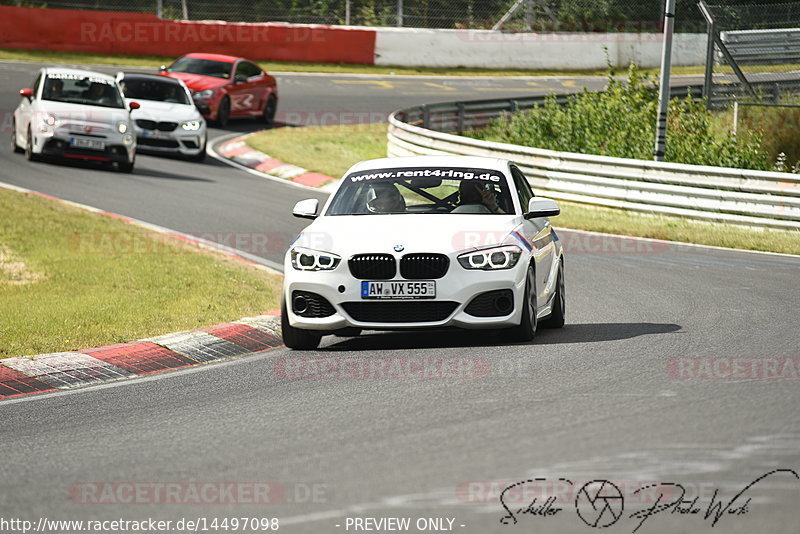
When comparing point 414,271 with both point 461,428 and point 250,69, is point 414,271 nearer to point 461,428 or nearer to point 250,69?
point 461,428

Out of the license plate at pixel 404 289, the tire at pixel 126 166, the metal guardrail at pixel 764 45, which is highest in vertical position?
the metal guardrail at pixel 764 45

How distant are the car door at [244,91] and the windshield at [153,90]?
4225mm

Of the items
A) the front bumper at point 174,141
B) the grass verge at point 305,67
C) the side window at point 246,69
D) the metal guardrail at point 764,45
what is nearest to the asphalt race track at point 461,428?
the front bumper at point 174,141

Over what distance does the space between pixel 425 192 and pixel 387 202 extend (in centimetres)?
48

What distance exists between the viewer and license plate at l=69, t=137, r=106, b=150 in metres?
22.7

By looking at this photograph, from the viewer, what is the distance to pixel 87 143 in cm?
2281

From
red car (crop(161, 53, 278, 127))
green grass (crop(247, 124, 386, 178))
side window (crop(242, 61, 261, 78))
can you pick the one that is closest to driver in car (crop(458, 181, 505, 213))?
green grass (crop(247, 124, 386, 178))

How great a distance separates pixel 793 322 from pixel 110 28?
3388 centimetres

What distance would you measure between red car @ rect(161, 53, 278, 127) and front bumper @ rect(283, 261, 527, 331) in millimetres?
21137

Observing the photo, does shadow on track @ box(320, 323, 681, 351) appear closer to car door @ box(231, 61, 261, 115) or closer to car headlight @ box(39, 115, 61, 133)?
car headlight @ box(39, 115, 61, 133)

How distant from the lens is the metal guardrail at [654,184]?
18875 mm

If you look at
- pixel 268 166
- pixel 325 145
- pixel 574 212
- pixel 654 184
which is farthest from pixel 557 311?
pixel 325 145

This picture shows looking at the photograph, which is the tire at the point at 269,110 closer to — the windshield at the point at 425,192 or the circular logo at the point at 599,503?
the windshield at the point at 425,192

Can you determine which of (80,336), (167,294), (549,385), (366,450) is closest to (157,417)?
(366,450)
